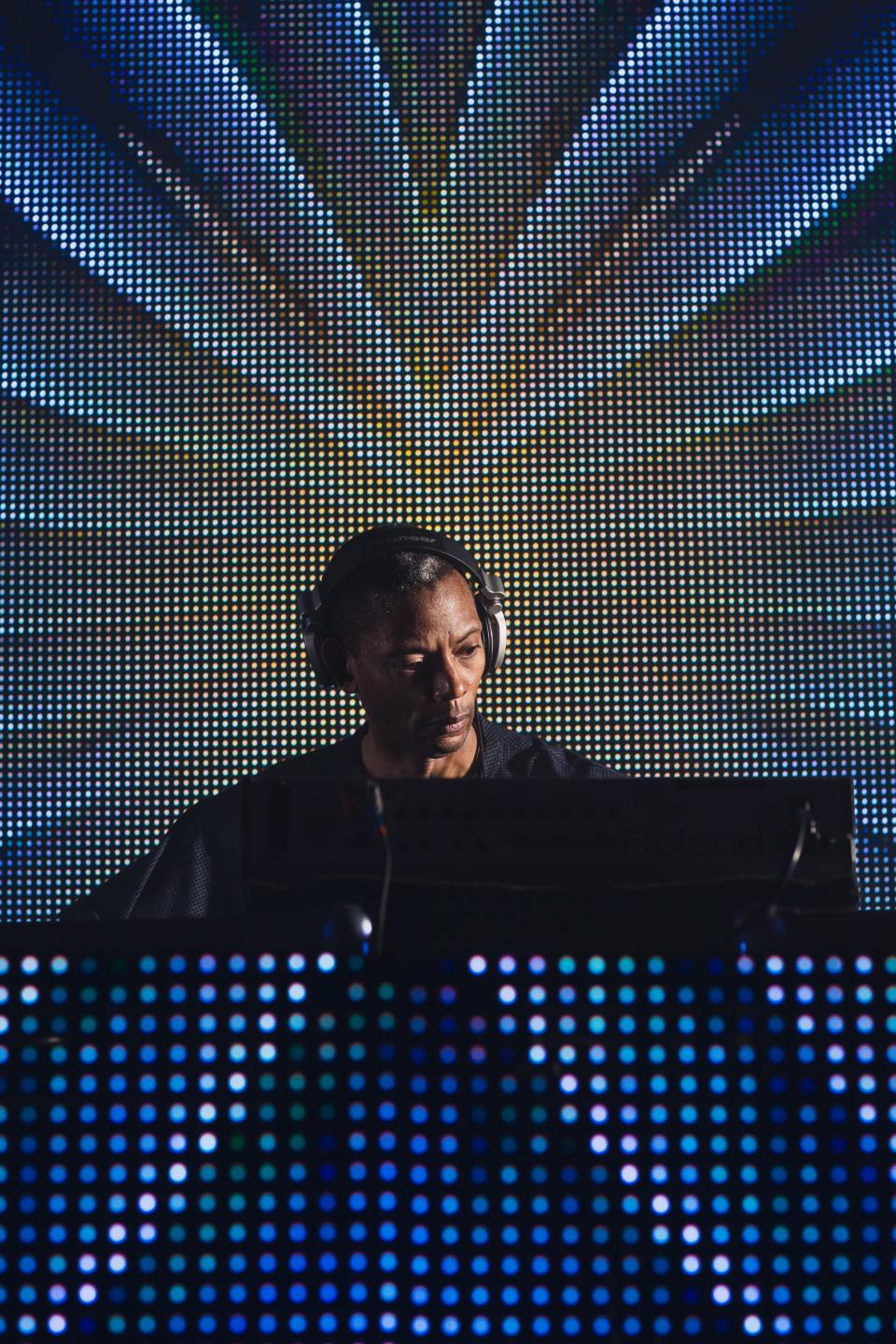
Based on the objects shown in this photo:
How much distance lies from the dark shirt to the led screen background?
95cm

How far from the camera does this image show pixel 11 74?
12.4 feet

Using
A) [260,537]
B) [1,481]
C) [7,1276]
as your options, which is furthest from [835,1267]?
[1,481]

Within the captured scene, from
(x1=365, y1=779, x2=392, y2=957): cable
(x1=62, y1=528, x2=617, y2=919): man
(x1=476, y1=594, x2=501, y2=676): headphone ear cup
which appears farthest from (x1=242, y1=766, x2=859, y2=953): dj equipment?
(x1=476, y1=594, x2=501, y2=676): headphone ear cup

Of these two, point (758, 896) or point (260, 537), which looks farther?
point (260, 537)

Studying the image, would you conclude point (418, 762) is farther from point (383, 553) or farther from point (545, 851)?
point (545, 851)

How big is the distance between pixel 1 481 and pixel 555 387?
5.41 feet

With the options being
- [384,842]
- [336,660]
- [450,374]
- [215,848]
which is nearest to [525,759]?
[336,660]

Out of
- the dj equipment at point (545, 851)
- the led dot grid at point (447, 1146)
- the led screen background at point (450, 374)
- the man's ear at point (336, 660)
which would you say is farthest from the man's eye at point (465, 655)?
the led dot grid at point (447, 1146)

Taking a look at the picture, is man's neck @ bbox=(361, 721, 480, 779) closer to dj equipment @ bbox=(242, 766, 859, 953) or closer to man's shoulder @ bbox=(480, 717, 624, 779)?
man's shoulder @ bbox=(480, 717, 624, 779)

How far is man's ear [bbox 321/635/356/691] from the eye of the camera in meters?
2.47

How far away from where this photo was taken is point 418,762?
7.84 ft

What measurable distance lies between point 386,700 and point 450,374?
1.56 meters

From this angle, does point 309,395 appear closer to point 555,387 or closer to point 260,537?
point 260,537

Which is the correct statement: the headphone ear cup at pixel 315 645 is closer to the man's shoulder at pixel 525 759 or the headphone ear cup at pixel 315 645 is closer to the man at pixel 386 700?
the man at pixel 386 700
